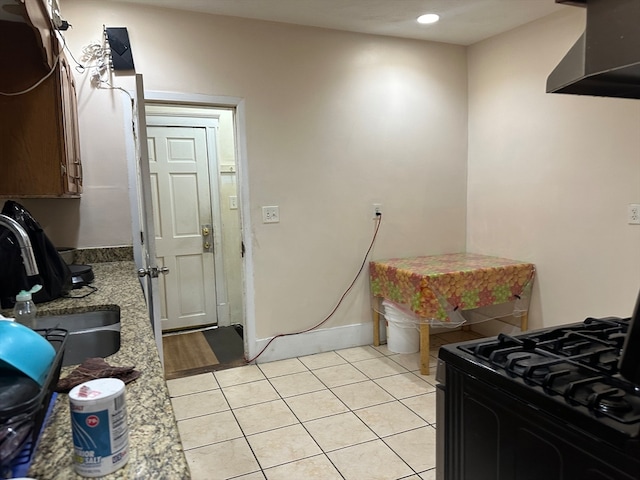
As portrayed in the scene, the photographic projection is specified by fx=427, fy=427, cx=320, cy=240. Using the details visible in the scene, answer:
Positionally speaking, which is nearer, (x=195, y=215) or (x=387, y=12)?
(x=387, y=12)

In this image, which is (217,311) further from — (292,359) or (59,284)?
(59,284)

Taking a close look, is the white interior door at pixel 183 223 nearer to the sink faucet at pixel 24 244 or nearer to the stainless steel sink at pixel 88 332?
the stainless steel sink at pixel 88 332

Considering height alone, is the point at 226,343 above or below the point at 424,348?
below

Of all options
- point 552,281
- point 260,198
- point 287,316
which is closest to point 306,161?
point 260,198

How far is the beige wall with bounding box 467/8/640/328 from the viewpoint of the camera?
8.85 ft

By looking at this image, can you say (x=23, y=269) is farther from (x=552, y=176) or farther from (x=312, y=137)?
(x=552, y=176)

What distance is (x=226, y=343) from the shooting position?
151 inches

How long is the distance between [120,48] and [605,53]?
2.44 metres

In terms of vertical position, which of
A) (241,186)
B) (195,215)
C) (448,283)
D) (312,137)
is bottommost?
(448,283)

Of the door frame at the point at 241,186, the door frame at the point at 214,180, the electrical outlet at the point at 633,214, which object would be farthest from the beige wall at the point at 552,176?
the door frame at the point at 214,180

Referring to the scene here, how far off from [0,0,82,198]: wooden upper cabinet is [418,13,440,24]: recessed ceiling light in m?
2.34

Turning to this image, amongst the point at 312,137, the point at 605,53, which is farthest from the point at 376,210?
the point at 605,53

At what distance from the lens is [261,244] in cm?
323

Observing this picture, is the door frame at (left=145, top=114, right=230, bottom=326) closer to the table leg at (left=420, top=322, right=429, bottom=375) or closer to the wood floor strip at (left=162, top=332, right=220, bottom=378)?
the wood floor strip at (left=162, top=332, right=220, bottom=378)
